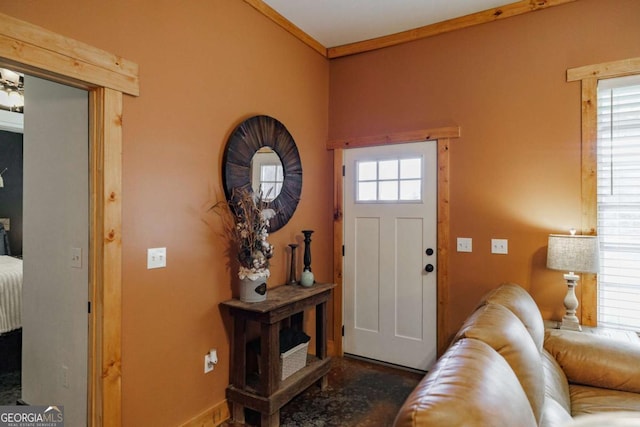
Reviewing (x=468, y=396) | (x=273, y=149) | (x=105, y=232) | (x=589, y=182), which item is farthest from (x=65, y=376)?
(x=589, y=182)

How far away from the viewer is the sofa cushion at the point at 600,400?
5.85 feet

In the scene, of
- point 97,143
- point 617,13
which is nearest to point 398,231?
point 617,13

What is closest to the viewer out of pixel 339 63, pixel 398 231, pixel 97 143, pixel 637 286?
pixel 97 143

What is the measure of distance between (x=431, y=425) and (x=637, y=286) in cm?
265

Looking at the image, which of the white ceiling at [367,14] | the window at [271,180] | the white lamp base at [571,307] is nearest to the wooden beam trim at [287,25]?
the white ceiling at [367,14]

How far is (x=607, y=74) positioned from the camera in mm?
2531

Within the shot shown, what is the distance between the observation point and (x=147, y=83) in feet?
6.64

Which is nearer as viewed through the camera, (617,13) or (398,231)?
(617,13)

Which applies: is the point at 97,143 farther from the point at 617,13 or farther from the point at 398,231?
the point at 617,13

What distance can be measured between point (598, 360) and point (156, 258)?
2.64m

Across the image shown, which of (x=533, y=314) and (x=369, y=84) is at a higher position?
(x=369, y=84)

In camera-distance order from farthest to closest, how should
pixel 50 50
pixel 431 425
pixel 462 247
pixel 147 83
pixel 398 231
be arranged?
pixel 398 231
pixel 462 247
pixel 147 83
pixel 50 50
pixel 431 425

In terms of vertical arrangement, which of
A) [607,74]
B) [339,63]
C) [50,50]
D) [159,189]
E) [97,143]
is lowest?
[159,189]

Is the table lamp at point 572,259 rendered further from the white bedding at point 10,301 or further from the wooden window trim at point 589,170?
the white bedding at point 10,301
